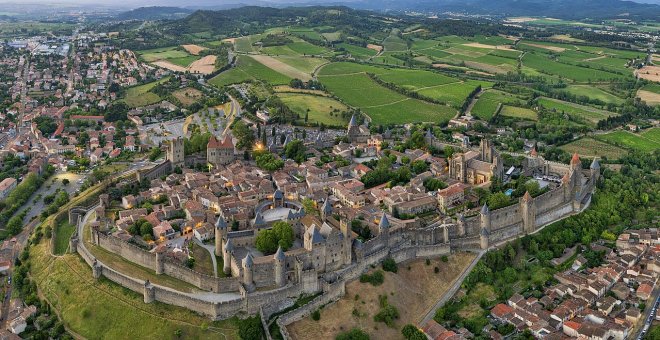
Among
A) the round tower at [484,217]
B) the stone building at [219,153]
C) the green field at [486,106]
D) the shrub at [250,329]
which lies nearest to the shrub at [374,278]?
the shrub at [250,329]

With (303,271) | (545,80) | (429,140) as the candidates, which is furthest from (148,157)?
(545,80)

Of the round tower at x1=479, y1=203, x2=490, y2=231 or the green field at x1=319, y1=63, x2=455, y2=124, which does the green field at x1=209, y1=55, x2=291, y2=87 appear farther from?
the round tower at x1=479, y1=203, x2=490, y2=231

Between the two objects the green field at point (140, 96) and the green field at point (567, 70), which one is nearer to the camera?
the green field at point (140, 96)

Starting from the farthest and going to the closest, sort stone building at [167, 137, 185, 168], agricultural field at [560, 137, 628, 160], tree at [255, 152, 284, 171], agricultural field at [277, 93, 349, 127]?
agricultural field at [277, 93, 349, 127] → agricultural field at [560, 137, 628, 160] → stone building at [167, 137, 185, 168] → tree at [255, 152, 284, 171]

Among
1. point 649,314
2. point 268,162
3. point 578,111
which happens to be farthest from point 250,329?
point 578,111

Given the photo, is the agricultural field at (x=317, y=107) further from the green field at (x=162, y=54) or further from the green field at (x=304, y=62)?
the green field at (x=162, y=54)

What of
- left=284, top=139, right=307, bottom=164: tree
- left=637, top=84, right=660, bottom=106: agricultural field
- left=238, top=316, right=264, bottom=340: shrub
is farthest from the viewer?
left=637, top=84, right=660, bottom=106: agricultural field

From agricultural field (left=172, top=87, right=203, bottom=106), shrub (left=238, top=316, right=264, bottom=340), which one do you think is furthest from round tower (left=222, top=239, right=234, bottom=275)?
agricultural field (left=172, top=87, right=203, bottom=106)
